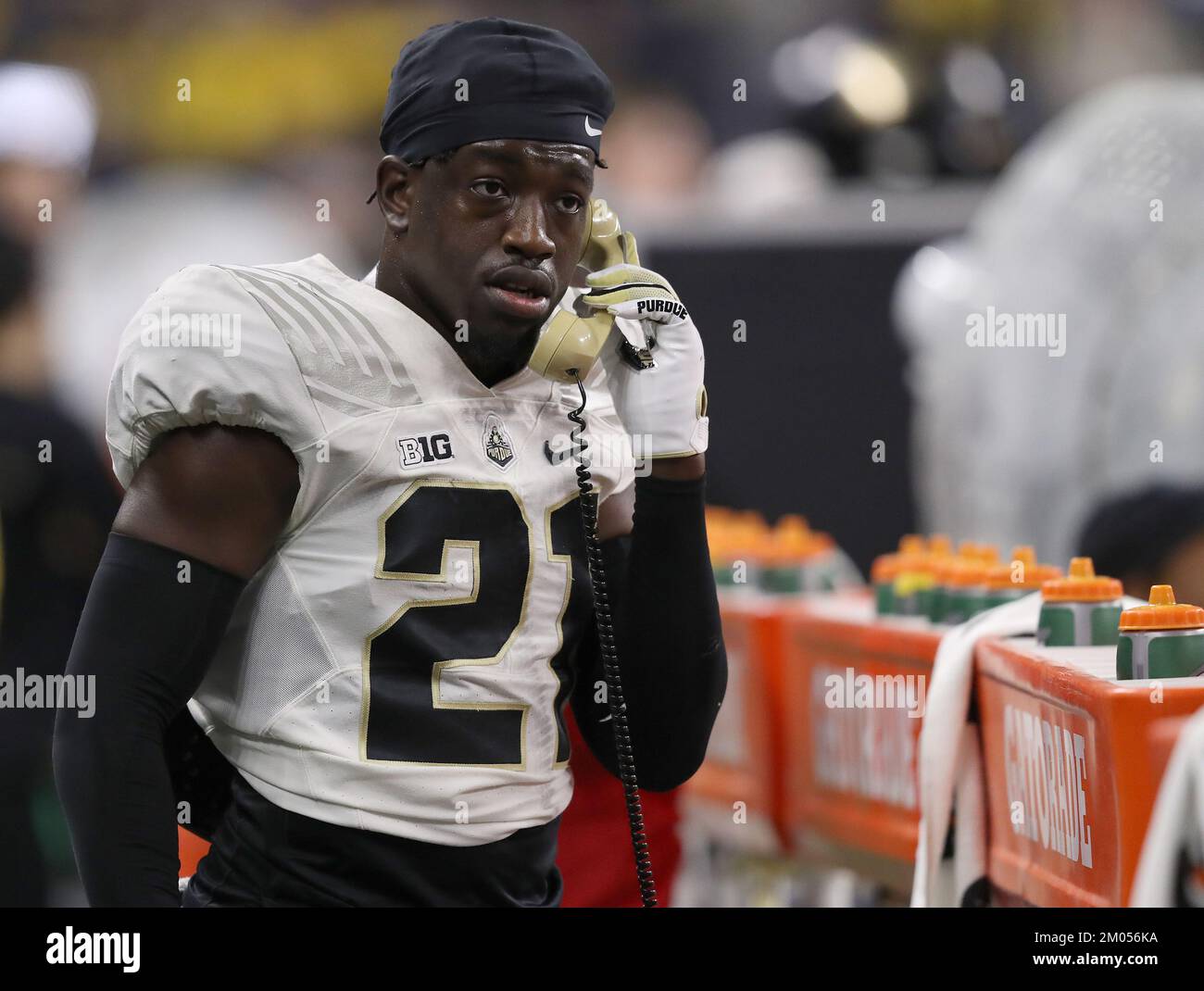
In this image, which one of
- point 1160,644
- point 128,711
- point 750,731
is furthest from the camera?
point 750,731

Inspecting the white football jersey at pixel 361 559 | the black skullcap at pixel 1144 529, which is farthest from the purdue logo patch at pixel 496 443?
the black skullcap at pixel 1144 529

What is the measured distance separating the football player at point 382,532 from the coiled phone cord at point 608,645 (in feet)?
0.08

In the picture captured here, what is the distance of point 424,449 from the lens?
2016mm

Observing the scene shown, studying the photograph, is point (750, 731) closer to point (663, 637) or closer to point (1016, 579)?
point (1016, 579)

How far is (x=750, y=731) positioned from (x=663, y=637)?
174 cm

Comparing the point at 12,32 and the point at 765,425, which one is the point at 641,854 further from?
the point at 12,32

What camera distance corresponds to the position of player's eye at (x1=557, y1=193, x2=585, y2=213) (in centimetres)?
207

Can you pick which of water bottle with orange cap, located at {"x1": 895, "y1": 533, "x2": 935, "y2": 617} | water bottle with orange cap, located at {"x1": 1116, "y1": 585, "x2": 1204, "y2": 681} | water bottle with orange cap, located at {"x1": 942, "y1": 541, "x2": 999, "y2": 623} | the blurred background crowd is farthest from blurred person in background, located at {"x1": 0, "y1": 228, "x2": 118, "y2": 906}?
water bottle with orange cap, located at {"x1": 1116, "y1": 585, "x2": 1204, "y2": 681}

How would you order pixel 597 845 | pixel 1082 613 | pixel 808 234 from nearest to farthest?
pixel 1082 613
pixel 597 845
pixel 808 234

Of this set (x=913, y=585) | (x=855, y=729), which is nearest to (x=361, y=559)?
(x=913, y=585)

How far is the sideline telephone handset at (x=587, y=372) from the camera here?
2076 mm

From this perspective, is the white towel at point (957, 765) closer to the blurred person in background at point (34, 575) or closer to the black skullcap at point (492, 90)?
the black skullcap at point (492, 90)

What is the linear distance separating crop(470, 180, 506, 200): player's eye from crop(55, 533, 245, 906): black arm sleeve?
482mm
